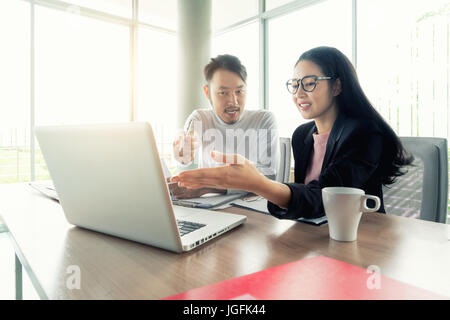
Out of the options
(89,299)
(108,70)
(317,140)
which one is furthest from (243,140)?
(108,70)

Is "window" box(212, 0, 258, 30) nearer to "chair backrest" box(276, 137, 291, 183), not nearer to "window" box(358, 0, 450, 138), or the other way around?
"window" box(358, 0, 450, 138)

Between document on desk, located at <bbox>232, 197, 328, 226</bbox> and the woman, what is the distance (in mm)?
19

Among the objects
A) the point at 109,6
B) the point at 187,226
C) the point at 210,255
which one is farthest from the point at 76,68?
the point at 210,255

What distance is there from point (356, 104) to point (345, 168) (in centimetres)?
28

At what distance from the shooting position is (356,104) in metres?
1.04

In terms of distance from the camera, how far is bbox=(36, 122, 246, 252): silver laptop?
20.3 inches

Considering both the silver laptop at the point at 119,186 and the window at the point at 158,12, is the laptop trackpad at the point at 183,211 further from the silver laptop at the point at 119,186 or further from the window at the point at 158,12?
the window at the point at 158,12

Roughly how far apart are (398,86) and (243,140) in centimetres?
173

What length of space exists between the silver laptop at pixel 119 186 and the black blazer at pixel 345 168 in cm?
15

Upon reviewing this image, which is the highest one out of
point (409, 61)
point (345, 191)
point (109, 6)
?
point (109, 6)

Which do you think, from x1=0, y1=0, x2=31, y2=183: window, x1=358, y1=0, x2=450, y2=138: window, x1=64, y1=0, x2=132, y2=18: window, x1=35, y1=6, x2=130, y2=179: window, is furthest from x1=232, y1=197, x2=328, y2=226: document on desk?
x1=64, y1=0, x2=132, y2=18: window

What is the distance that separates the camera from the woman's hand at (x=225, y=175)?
0.65m

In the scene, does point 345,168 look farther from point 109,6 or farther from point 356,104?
point 109,6

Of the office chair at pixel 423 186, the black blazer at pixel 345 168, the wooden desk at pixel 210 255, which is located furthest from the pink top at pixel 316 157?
the wooden desk at pixel 210 255
